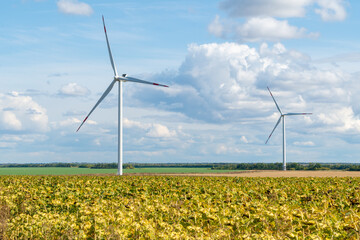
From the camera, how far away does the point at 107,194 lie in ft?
65.5

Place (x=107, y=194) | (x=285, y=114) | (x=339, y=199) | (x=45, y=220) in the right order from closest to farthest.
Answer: (x=45, y=220) < (x=339, y=199) < (x=107, y=194) < (x=285, y=114)

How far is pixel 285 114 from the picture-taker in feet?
264

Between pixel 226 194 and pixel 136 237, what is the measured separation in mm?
6876

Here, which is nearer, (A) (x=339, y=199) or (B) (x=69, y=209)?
(A) (x=339, y=199)

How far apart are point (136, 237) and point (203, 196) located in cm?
572

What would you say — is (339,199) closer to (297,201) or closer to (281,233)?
(297,201)

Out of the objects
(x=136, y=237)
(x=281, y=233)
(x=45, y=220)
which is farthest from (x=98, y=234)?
(x=281, y=233)

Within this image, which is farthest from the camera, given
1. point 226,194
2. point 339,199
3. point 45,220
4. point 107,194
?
point 107,194

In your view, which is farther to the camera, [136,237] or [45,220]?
[45,220]

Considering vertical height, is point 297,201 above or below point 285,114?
below

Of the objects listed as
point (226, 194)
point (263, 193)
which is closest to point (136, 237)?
point (226, 194)

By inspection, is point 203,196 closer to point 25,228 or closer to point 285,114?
point 25,228

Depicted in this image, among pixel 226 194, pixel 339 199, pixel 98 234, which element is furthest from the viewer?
pixel 226 194

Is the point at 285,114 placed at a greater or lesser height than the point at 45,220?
greater
